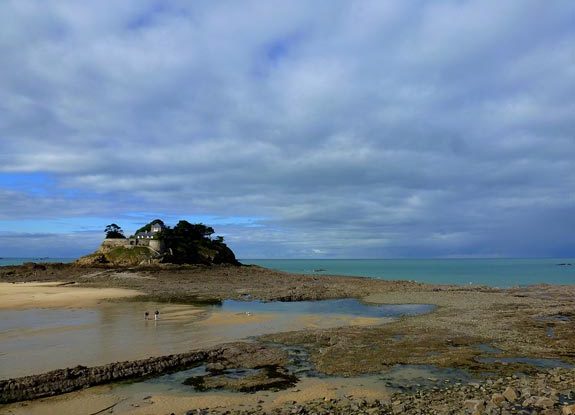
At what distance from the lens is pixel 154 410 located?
45.4ft

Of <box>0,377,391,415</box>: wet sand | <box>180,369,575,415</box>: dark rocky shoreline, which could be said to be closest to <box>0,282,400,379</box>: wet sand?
<box>0,377,391,415</box>: wet sand

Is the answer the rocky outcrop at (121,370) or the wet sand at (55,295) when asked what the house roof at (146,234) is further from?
the rocky outcrop at (121,370)

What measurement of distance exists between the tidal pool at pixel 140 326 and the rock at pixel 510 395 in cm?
1400

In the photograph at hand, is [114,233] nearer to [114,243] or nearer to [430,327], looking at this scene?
[114,243]

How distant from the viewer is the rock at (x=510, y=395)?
1317cm

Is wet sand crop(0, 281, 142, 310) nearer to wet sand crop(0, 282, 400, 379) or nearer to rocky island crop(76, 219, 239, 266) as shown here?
wet sand crop(0, 282, 400, 379)

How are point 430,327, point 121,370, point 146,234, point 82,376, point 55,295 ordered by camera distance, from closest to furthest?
point 82,376, point 121,370, point 430,327, point 55,295, point 146,234

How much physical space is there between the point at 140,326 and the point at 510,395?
72.1ft

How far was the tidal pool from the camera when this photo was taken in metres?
20.7

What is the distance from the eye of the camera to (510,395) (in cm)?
1335

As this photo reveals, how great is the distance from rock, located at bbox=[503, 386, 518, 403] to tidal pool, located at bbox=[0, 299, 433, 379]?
1400 centimetres

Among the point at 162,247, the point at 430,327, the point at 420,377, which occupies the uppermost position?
the point at 162,247

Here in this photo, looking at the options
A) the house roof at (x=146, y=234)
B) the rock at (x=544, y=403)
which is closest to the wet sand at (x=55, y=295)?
the rock at (x=544, y=403)

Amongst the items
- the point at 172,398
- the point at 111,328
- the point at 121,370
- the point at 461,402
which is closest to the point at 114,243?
the point at 111,328
